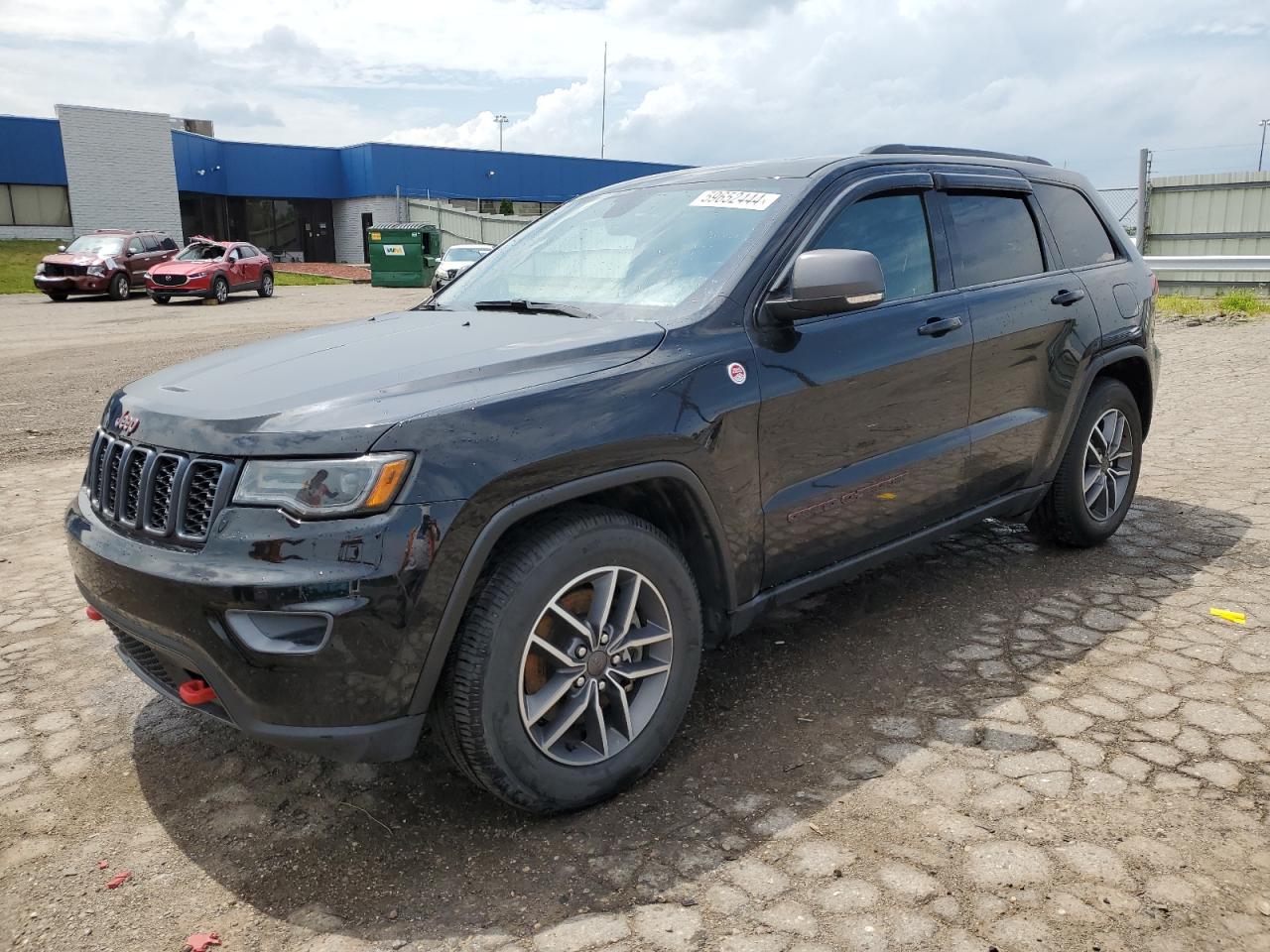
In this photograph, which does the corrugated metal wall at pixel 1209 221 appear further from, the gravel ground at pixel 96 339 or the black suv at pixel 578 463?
the black suv at pixel 578 463

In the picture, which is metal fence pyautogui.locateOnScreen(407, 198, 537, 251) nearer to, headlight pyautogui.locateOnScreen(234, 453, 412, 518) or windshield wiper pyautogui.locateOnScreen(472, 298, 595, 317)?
windshield wiper pyautogui.locateOnScreen(472, 298, 595, 317)

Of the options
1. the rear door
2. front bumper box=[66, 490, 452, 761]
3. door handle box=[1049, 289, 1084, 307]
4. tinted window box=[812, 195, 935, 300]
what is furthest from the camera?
door handle box=[1049, 289, 1084, 307]

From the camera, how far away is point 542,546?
106 inches

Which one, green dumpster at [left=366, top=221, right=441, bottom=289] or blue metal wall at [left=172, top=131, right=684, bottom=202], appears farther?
blue metal wall at [left=172, top=131, right=684, bottom=202]

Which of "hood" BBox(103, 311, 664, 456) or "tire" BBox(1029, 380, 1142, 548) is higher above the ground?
"hood" BBox(103, 311, 664, 456)

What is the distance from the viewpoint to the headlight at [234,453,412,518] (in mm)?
2436

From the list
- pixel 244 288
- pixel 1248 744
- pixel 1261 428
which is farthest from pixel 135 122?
pixel 1248 744

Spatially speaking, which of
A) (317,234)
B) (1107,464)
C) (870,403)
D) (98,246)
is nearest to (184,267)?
(98,246)

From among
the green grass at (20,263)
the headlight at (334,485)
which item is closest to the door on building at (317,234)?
the green grass at (20,263)

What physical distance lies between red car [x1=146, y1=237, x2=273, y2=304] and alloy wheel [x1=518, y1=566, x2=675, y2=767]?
23650mm

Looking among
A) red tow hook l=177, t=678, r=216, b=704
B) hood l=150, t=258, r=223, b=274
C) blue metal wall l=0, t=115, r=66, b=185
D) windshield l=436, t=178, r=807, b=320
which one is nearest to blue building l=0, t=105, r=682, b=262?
blue metal wall l=0, t=115, r=66, b=185

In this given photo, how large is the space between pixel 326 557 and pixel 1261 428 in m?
7.76

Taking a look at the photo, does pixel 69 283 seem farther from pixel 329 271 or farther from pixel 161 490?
pixel 161 490

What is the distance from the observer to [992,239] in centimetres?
432
